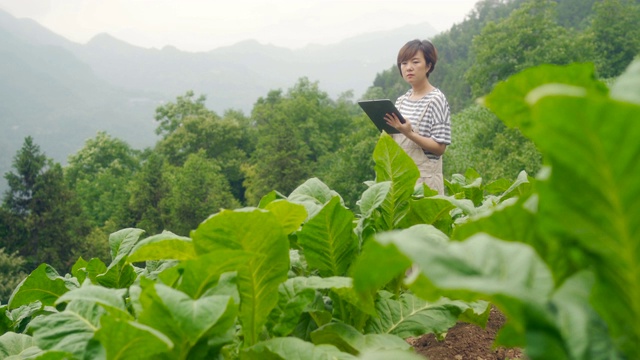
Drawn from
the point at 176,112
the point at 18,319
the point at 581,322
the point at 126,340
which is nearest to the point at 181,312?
the point at 126,340

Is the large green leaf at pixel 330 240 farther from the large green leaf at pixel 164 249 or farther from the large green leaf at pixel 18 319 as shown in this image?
the large green leaf at pixel 18 319

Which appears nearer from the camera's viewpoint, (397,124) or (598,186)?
(598,186)

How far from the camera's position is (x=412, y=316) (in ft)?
6.09

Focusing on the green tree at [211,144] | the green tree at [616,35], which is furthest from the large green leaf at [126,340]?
the green tree at [211,144]

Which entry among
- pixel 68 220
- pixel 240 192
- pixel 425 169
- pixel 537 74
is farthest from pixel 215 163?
pixel 537 74

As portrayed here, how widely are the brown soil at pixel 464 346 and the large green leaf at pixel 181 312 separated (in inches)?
51.4

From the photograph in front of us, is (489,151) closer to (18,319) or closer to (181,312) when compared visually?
(18,319)

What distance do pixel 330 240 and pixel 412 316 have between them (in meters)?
0.37

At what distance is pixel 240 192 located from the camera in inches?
2290

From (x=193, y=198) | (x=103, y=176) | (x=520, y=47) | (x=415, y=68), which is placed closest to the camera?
(x=415, y=68)

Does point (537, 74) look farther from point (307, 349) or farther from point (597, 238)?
point (307, 349)

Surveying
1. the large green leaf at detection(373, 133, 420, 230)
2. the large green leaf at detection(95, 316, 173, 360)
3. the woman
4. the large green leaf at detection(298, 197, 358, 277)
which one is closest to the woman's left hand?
the woman

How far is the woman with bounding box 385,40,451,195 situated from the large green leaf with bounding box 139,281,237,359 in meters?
3.36

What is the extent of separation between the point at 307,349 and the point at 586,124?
0.91 meters
